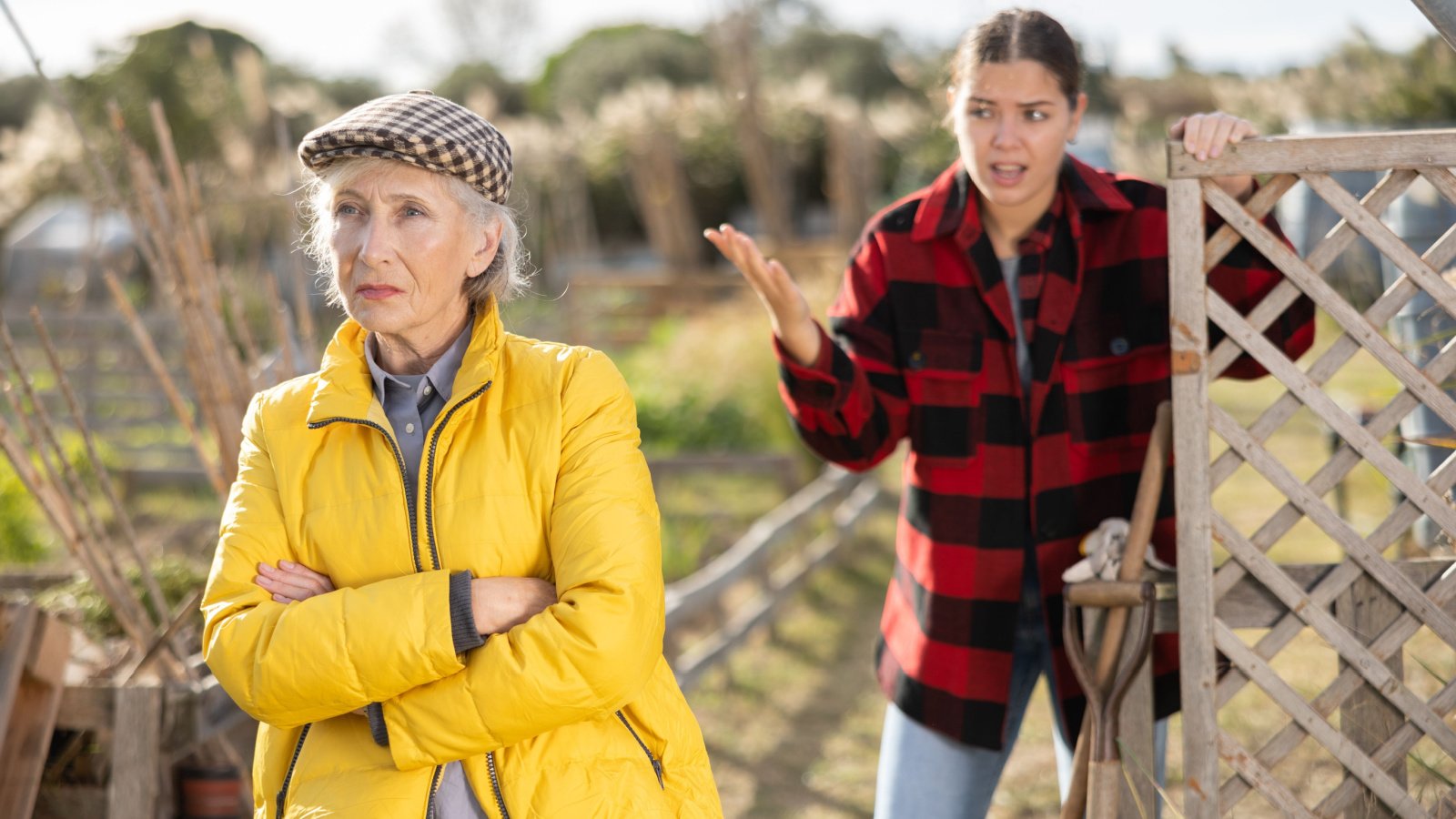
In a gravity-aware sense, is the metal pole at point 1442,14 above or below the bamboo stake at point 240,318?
above

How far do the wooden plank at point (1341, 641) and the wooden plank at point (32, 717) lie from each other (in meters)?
2.12

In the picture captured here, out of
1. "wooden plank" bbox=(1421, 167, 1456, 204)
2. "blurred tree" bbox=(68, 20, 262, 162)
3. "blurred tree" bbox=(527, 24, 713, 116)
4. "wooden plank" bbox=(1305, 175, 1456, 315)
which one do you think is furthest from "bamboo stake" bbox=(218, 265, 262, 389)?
"blurred tree" bbox=(527, 24, 713, 116)

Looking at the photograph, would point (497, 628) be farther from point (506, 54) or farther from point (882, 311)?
point (506, 54)

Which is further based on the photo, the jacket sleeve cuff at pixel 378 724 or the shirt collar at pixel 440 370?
the shirt collar at pixel 440 370

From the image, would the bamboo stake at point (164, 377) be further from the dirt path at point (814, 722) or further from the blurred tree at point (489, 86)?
the blurred tree at point (489, 86)

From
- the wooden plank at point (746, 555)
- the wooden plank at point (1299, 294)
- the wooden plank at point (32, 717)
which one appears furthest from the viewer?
the wooden plank at point (746, 555)

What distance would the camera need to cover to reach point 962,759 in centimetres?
228

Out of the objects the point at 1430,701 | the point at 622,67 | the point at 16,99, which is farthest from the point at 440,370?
the point at 16,99

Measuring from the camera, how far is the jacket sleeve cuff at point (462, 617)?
63.7 inches

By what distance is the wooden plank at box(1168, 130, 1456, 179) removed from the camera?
1.88m

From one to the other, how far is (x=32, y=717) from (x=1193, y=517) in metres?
2.13

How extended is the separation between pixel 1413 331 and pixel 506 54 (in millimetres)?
30614

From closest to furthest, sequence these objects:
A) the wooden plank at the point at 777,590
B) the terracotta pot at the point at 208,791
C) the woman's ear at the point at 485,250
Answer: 1. the woman's ear at the point at 485,250
2. the terracotta pot at the point at 208,791
3. the wooden plank at the point at 777,590

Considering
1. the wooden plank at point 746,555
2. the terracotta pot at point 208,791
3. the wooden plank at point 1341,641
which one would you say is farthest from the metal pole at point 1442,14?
the wooden plank at point 746,555
